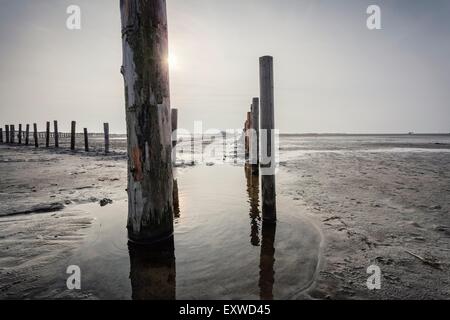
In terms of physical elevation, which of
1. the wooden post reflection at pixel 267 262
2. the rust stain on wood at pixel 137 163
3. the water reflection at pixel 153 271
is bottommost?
the wooden post reflection at pixel 267 262

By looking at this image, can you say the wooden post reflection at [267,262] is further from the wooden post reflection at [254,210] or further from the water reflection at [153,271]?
the water reflection at [153,271]

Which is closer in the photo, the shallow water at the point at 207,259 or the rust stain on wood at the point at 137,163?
the shallow water at the point at 207,259

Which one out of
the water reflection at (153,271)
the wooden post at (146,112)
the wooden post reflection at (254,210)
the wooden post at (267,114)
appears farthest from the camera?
Result: the wooden post at (267,114)

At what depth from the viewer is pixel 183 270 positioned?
2426mm

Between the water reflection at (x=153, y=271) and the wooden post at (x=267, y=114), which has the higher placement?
the wooden post at (x=267, y=114)

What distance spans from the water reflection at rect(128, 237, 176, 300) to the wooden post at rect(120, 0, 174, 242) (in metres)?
0.15

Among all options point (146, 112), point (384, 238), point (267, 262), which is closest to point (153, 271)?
point (267, 262)

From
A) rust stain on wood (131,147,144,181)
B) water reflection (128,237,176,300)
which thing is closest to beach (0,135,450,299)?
water reflection (128,237,176,300)

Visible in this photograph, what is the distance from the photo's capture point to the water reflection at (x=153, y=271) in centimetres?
206

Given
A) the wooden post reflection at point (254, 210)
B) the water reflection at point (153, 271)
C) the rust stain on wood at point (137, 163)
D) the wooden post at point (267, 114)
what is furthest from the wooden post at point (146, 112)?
the wooden post at point (267, 114)

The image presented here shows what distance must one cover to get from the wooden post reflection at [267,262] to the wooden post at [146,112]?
4.02 ft

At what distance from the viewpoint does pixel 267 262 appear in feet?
8.54

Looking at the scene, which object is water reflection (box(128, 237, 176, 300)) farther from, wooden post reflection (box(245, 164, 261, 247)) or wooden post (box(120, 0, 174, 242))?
wooden post reflection (box(245, 164, 261, 247))

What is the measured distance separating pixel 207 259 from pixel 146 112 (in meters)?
1.73
